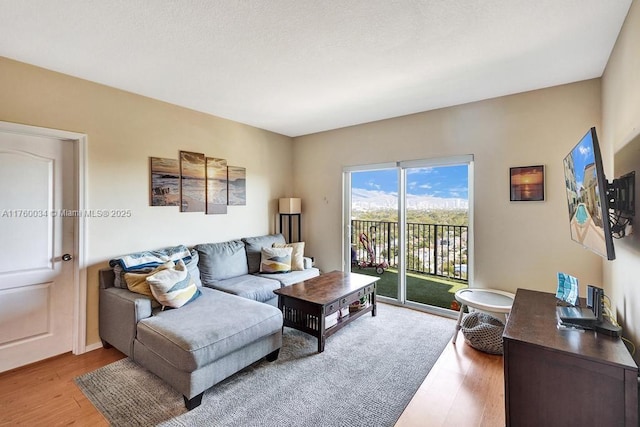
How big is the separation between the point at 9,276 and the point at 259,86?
2651 millimetres

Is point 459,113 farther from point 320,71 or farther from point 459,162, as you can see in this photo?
point 320,71

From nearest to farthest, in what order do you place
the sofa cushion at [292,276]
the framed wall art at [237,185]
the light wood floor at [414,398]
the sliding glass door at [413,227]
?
the light wood floor at [414,398], the sofa cushion at [292,276], the sliding glass door at [413,227], the framed wall art at [237,185]

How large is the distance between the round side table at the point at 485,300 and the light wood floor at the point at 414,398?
1.44 ft

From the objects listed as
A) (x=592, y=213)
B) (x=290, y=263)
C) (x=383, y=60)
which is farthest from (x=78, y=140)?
(x=592, y=213)

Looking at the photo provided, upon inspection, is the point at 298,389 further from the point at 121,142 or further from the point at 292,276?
the point at 121,142

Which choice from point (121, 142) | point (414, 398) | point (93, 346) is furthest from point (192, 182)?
point (414, 398)

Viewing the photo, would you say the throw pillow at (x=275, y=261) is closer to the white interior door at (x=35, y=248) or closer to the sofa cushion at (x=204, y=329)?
the sofa cushion at (x=204, y=329)

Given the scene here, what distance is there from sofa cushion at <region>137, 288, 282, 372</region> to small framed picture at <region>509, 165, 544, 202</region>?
267 cm

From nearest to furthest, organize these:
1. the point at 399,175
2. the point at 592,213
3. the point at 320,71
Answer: the point at 592,213
the point at 320,71
the point at 399,175

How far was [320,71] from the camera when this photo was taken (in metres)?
2.49

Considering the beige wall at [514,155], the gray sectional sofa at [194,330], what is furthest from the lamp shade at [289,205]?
the gray sectional sofa at [194,330]

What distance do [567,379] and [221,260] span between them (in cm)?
314

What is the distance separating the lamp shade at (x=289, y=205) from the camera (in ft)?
14.7

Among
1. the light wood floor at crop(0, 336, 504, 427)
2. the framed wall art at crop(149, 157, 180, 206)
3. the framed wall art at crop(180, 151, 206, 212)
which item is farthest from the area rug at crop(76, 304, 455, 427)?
the framed wall art at crop(180, 151, 206, 212)
